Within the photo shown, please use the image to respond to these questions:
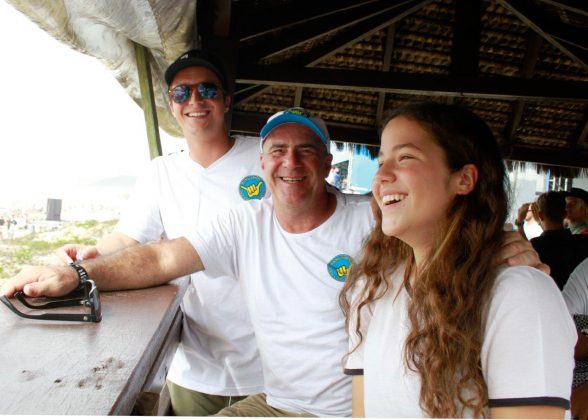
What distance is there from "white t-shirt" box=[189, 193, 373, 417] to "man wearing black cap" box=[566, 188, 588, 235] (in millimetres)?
2814

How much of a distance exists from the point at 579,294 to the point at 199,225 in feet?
5.32

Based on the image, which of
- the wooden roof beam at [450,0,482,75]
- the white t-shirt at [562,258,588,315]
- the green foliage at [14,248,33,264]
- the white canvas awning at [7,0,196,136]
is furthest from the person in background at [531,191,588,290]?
the green foliage at [14,248,33,264]

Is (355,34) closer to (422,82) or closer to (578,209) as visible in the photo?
(422,82)

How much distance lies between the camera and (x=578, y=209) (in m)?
3.89

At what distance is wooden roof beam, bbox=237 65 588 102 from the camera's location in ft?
14.0

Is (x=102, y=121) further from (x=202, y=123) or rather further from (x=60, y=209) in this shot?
(x=202, y=123)

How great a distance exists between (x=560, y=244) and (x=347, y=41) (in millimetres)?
2660

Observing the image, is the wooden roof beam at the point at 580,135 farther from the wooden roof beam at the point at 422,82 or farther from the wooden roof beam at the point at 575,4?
the wooden roof beam at the point at 575,4

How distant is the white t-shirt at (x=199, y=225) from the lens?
2012 mm

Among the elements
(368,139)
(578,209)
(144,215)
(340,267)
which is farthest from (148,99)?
(368,139)

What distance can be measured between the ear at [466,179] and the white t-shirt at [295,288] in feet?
1.88

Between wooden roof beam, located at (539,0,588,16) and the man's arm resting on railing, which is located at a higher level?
wooden roof beam, located at (539,0,588,16)

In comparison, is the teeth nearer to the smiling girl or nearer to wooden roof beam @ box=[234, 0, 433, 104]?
the smiling girl

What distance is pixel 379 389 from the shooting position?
122 cm
